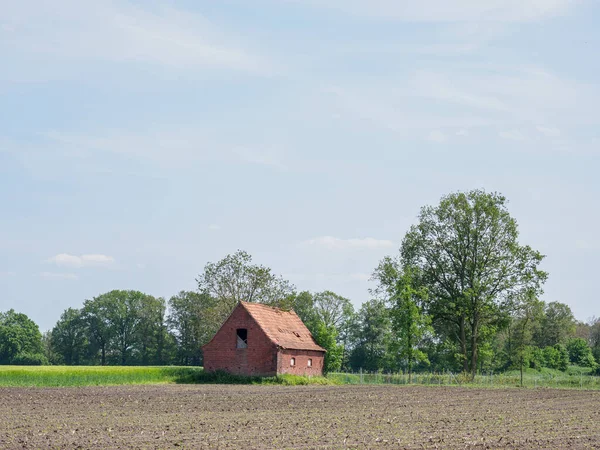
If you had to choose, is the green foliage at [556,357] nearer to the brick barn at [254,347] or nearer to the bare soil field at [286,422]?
the brick barn at [254,347]

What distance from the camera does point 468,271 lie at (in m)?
71.1

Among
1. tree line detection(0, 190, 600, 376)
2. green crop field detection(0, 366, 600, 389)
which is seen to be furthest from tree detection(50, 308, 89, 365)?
green crop field detection(0, 366, 600, 389)

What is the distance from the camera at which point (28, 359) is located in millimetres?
108562

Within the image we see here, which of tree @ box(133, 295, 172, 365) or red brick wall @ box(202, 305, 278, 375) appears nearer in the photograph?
red brick wall @ box(202, 305, 278, 375)

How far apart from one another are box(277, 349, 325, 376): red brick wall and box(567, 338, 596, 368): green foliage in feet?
137

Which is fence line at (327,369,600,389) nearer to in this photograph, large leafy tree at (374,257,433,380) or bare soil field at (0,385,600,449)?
large leafy tree at (374,257,433,380)

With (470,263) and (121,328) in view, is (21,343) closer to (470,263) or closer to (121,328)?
(121,328)

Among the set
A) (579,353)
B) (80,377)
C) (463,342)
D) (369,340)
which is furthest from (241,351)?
(579,353)

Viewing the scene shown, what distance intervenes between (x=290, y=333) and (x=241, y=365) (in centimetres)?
694

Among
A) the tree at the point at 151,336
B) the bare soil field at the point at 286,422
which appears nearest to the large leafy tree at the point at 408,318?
the bare soil field at the point at 286,422

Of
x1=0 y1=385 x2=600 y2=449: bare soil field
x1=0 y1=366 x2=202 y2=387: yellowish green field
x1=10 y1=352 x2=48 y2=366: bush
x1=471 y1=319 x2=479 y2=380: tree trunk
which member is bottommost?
x1=10 y1=352 x2=48 y2=366: bush

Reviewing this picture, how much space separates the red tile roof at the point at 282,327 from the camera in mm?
64562

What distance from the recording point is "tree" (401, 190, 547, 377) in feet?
231

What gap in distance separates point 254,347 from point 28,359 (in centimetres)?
5837
